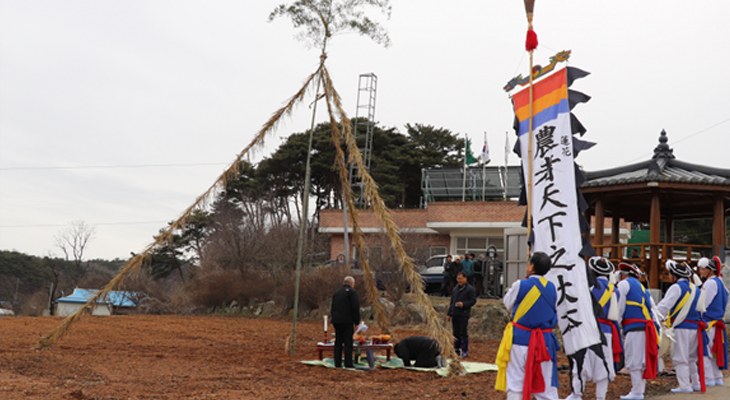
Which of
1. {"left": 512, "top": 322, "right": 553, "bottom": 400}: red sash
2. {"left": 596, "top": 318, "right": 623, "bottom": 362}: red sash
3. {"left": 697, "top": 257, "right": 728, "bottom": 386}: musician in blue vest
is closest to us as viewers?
{"left": 512, "top": 322, "right": 553, "bottom": 400}: red sash

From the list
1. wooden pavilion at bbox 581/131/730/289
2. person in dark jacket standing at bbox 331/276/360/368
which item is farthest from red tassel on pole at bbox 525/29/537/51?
wooden pavilion at bbox 581/131/730/289

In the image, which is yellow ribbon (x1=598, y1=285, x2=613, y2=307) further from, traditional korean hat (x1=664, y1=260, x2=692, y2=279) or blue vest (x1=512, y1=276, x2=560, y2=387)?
blue vest (x1=512, y1=276, x2=560, y2=387)

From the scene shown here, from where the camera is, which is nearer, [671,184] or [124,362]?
[124,362]

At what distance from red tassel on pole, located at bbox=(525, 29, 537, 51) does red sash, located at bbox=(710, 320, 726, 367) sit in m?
5.11

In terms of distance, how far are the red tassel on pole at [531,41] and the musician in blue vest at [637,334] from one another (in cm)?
358

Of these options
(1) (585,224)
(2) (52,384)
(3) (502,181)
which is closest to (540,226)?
(1) (585,224)

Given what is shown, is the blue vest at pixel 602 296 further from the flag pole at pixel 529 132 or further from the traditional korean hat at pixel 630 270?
the flag pole at pixel 529 132

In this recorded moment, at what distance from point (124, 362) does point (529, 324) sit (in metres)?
6.88

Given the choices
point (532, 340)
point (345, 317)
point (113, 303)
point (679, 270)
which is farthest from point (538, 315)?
point (113, 303)

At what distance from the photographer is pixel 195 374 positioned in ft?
29.5

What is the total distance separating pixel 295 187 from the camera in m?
37.9

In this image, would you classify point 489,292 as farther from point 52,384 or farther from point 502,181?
point 52,384

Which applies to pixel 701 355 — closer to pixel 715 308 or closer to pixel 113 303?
pixel 715 308

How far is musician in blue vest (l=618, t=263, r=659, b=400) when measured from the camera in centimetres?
805
